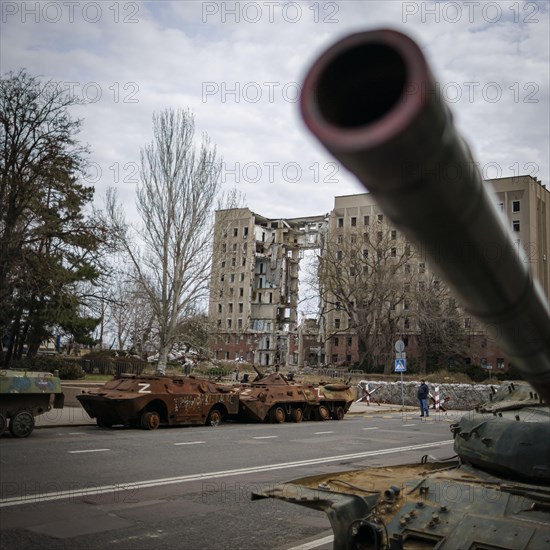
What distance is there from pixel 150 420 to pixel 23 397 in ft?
11.8

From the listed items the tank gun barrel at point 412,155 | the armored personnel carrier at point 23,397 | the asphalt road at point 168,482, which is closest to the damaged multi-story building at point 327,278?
the asphalt road at point 168,482

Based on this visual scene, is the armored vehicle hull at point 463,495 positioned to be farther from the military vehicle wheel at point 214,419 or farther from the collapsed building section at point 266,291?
the collapsed building section at point 266,291

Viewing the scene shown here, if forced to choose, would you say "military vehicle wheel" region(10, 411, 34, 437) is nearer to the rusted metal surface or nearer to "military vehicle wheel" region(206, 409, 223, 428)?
"military vehicle wheel" region(206, 409, 223, 428)

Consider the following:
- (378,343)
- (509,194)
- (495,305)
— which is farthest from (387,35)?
(509,194)

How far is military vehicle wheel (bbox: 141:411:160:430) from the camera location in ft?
51.2

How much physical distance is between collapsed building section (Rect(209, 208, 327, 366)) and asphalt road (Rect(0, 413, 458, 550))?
→ 102ft

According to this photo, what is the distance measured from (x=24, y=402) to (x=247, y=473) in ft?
19.1

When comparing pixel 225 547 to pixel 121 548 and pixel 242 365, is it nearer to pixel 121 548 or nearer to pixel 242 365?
pixel 121 548

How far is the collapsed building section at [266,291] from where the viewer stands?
55.2 metres

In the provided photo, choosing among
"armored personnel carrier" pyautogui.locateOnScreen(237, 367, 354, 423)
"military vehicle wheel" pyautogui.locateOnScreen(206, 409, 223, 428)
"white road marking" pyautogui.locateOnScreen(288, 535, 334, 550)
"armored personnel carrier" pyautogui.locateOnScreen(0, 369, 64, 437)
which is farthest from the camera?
"armored personnel carrier" pyautogui.locateOnScreen(237, 367, 354, 423)

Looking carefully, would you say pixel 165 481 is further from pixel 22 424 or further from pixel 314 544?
pixel 22 424

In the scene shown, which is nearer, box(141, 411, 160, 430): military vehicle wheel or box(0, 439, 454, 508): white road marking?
box(0, 439, 454, 508): white road marking

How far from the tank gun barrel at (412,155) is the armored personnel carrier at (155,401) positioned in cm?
1464

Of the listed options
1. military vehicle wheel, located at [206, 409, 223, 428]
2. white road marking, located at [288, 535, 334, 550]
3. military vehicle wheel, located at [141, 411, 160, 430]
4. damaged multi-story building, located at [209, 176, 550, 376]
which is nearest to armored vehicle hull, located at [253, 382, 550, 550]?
white road marking, located at [288, 535, 334, 550]
